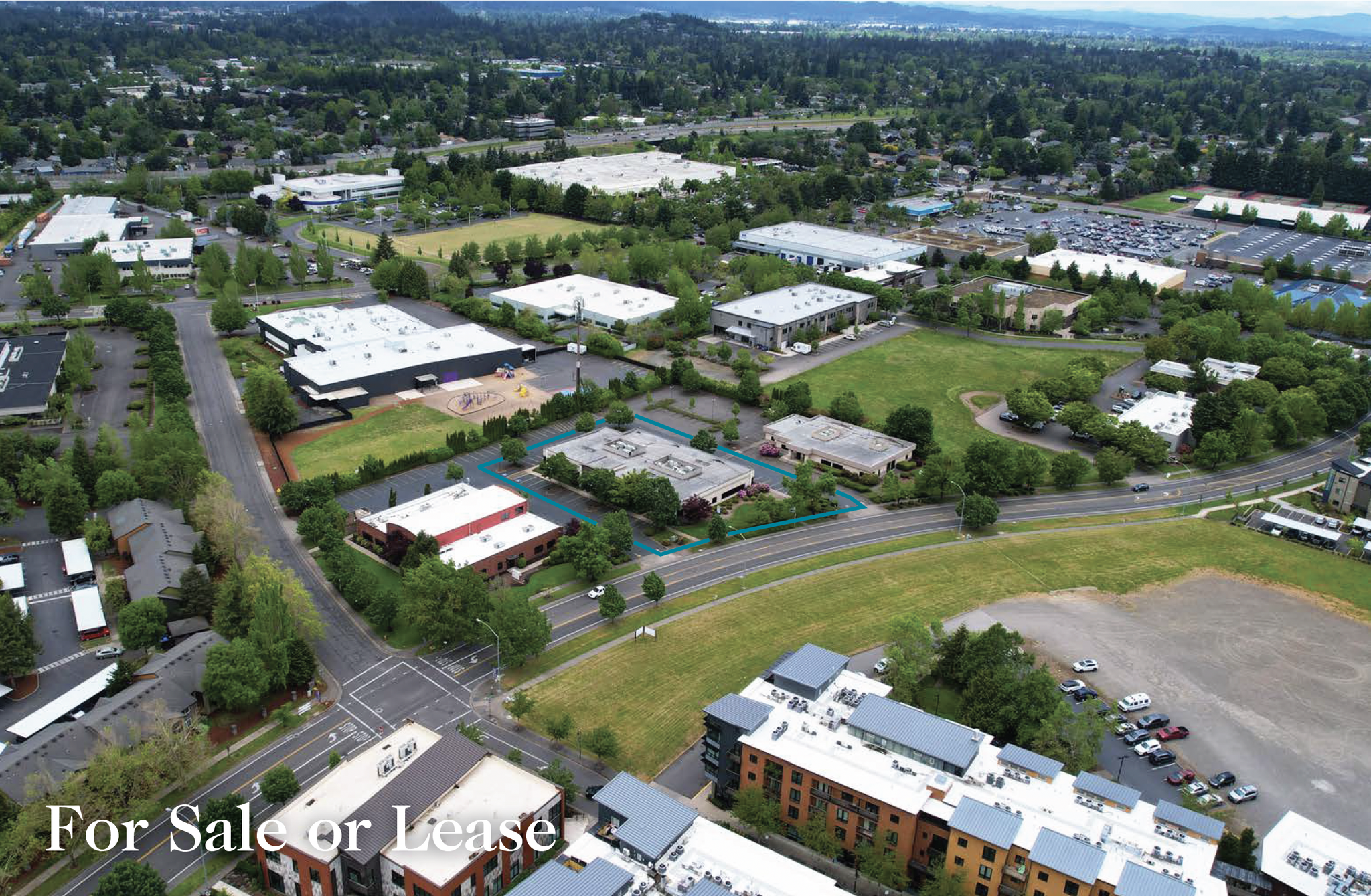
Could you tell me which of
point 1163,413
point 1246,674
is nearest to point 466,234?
point 1163,413

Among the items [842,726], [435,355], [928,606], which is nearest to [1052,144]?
[435,355]

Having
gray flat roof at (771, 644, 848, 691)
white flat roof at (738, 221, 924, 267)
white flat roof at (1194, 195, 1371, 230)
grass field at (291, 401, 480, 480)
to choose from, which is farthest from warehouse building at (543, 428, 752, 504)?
white flat roof at (1194, 195, 1371, 230)

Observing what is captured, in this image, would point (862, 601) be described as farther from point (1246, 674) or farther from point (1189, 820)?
point (1189, 820)

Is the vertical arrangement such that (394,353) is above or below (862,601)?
above

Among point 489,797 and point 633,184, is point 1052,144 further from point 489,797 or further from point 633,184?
point 489,797

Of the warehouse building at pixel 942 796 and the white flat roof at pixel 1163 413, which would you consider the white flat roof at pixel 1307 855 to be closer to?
the warehouse building at pixel 942 796
